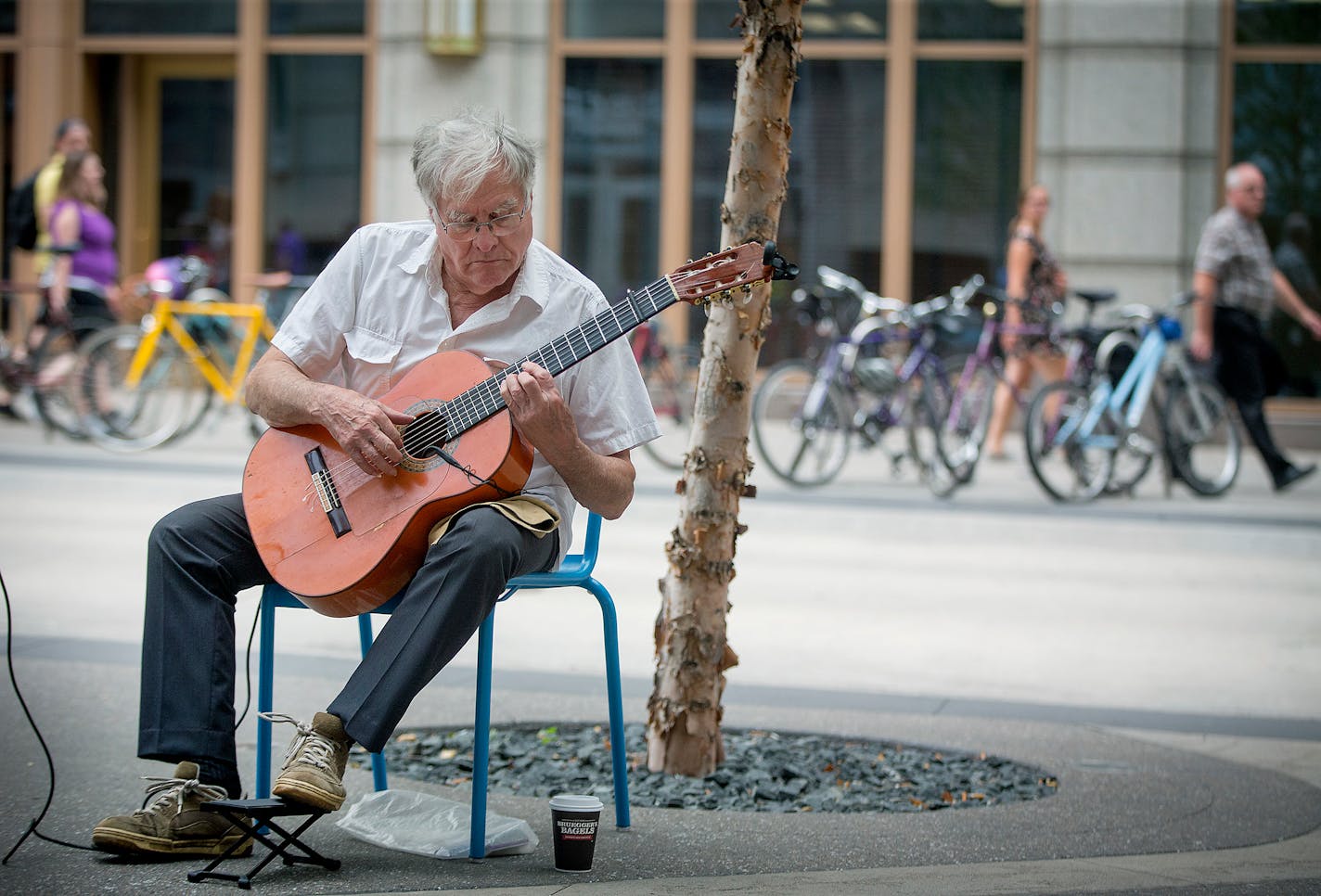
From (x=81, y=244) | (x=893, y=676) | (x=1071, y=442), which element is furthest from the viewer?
(x=81, y=244)

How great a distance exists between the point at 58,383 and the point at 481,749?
9561 mm

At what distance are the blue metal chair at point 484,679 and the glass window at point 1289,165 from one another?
12.3 metres

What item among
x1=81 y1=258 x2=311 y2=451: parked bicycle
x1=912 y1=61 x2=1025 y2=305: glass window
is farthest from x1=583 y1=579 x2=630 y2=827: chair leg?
x1=912 y1=61 x2=1025 y2=305: glass window

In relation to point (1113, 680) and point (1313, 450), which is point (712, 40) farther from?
point (1113, 680)

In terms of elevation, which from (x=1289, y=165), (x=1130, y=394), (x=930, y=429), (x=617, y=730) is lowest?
(x=617, y=730)

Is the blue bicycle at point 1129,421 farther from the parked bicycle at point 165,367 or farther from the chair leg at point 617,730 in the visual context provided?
the chair leg at point 617,730

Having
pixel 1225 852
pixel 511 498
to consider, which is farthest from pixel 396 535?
pixel 1225 852

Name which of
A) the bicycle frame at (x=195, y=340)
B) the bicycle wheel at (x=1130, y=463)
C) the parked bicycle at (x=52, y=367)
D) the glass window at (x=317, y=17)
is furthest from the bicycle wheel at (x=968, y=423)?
the glass window at (x=317, y=17)

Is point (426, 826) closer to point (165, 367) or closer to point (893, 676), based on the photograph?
point (893, 676)

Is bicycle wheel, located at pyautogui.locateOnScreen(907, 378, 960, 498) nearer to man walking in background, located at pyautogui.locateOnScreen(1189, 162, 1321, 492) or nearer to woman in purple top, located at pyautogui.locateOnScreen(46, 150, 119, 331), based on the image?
man walking in background, located at pyautogui.locateOnScreen(1189, 162, 1321, 492)

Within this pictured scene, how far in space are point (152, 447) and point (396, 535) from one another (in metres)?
9.24

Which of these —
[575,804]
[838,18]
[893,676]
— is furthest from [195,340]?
[575,804]

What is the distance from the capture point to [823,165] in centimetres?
1565

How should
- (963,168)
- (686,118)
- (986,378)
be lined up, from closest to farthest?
(986,378) < (963,168) < (686,118)
